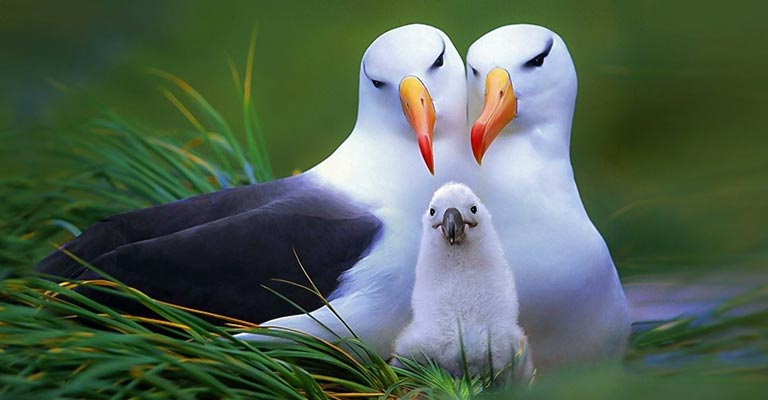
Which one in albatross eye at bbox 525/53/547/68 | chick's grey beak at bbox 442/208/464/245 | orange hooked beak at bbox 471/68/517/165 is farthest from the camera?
albatross eye at bbox 525/53/547/68

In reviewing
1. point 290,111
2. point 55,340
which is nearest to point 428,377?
point 55,340

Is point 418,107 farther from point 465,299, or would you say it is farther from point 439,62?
point 465,299

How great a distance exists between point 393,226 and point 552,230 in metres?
0.34

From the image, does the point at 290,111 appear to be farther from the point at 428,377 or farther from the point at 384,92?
the point at 428,377

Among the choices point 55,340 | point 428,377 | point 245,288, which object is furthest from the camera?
point 245,288

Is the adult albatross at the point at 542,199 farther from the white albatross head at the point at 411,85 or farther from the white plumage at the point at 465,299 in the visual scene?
the white plumage at the point at 465,299

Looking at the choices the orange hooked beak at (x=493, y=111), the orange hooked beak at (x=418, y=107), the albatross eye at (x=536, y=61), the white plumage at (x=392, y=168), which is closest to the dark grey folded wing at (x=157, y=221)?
the white plumage at (x=392, y=168)

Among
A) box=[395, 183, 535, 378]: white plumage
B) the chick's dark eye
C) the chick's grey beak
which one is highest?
the chick's dark eye

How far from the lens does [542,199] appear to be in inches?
80.5

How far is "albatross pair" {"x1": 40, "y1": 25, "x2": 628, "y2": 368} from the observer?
6.09ft

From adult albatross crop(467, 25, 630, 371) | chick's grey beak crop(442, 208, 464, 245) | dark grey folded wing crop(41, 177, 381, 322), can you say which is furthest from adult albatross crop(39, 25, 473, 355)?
chick's grey beak crop(442, 208, 464, 245)

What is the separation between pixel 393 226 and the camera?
1.99 m

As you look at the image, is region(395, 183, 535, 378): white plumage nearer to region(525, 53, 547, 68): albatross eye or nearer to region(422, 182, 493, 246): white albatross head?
region(422, 182, 493, 246): white albatross head

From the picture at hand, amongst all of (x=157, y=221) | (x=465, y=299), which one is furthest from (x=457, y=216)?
(x=157, y=221)
